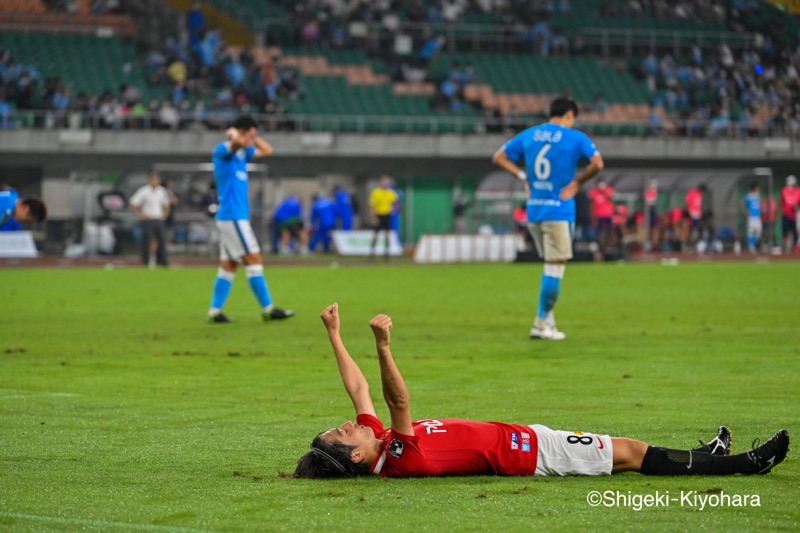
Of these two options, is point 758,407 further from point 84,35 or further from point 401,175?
point 84,35

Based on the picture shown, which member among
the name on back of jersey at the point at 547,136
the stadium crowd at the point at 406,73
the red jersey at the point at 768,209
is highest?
the stadium crowd at the point at 406,73

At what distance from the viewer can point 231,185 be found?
17.3 m

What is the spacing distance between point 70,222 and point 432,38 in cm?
2091

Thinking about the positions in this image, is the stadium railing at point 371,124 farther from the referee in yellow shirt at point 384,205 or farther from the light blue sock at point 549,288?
the light blue sock at point 549,288

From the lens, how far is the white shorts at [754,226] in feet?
139

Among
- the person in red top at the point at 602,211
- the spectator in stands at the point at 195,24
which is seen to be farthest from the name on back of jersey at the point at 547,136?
the spectator in stands at the point at 195,24

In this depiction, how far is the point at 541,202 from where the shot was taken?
14.8 m

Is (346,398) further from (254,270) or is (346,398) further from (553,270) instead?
(254,270)

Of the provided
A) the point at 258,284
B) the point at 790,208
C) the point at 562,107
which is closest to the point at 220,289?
the point at 258,284

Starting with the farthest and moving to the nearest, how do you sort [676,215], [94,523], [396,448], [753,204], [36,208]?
[676,215]
[753,204]
[36,208]
[396,448]
[94,523]

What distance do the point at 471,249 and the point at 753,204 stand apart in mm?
9932

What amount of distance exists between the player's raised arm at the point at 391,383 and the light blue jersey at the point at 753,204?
122 ft

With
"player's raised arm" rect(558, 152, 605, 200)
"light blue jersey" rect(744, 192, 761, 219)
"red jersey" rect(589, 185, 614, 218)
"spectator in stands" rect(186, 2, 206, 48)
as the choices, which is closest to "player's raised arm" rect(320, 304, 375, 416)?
"player's raised arm" rect(558, 152, 605, 200)

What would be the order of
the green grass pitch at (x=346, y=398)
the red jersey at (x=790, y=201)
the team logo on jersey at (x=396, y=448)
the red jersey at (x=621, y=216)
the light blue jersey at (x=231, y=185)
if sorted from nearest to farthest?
the green grass pitch at (x=346, y=398) < the team logo on jersey at (x=396, y=448) < the light blue jersey at (x=231, y=185) < the red jersey at (x=621, y=216) < the red jersey at (x=790, y=201)
